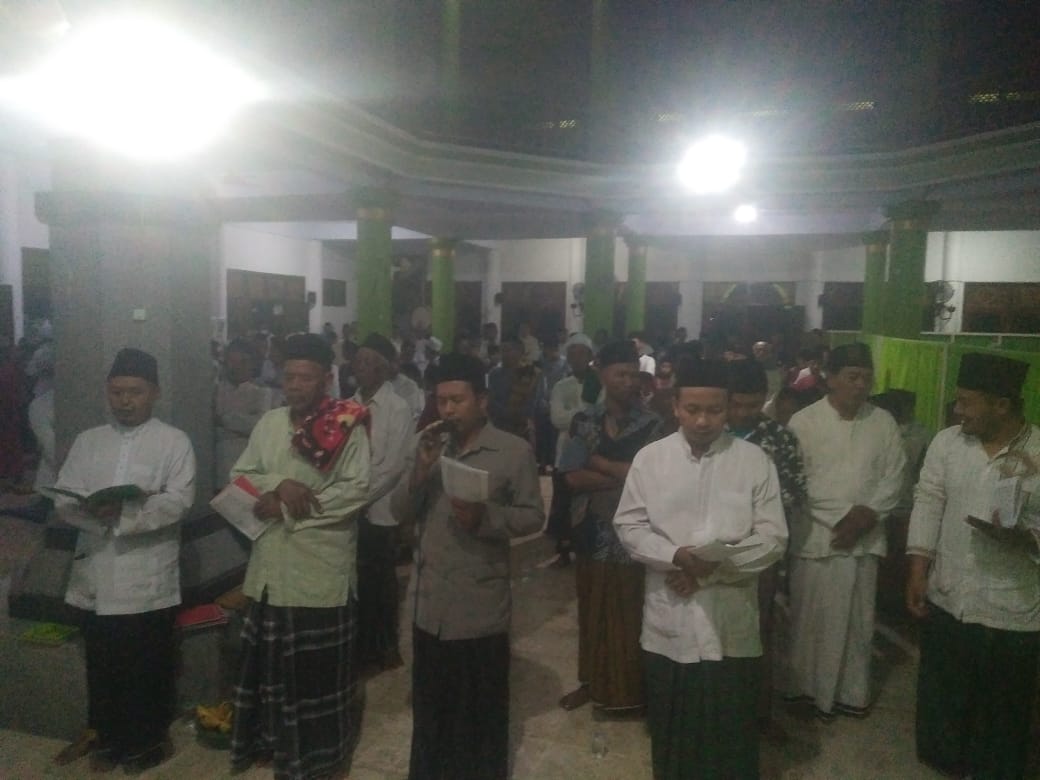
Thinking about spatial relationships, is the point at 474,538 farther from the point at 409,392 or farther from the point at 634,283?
the point at 634,283

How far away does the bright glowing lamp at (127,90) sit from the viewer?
11.3 feet

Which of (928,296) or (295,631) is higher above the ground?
(928,296)

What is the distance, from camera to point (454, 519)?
2.71 meters

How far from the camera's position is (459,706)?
274cm

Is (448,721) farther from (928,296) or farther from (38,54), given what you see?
(928,296)

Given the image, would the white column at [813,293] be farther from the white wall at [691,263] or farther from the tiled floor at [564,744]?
the tiled floor at [564,744]

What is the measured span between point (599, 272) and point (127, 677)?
935 centimetres

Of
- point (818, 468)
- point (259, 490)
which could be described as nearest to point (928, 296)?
point (818, 468)

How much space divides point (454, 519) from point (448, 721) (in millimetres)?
764

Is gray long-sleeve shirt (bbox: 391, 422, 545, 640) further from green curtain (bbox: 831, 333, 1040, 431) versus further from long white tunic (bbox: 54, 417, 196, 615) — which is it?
green curtain (bbox: 831, 333, 1040, 431)

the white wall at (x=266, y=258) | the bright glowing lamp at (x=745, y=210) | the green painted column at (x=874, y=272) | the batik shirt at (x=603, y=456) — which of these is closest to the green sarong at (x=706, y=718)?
the batik shirt at (x=603, y=456)

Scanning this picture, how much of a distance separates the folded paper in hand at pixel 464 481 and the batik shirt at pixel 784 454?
1330mm

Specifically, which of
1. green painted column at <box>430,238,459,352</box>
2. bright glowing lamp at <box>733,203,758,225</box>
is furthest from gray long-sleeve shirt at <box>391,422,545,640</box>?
green painted column at <box>430,238,459,352</box>

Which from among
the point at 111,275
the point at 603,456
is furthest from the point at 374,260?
the point at 603,456
